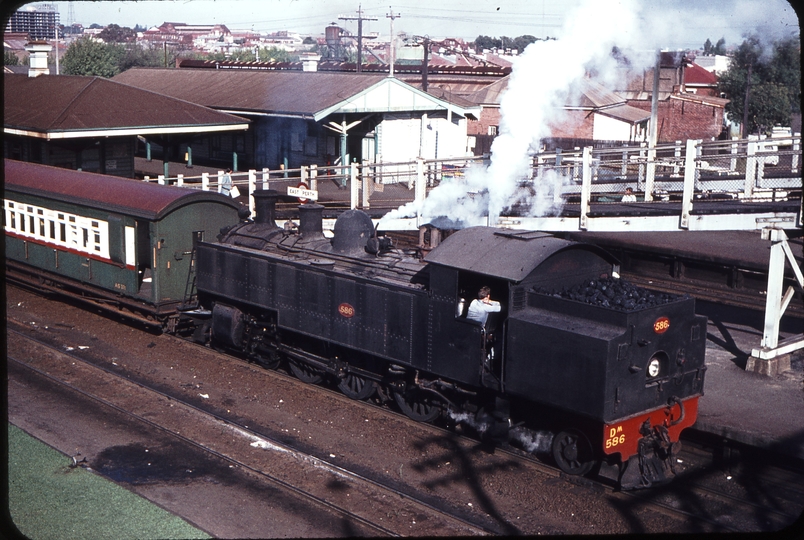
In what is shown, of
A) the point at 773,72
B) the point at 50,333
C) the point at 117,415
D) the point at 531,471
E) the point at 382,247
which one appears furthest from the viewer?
the point at 773,72

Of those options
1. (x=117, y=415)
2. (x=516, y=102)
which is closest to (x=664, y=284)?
(x=516, y=102)

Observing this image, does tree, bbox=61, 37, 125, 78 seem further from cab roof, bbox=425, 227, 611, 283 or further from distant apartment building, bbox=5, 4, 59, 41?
cab roof, bbox=425, 227, 611, 283

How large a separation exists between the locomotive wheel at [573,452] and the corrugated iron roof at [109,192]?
8454 mm

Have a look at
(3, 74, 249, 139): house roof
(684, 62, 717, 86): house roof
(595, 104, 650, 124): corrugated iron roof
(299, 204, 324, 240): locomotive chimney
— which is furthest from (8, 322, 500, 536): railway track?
(684, 62, 717, 86): house roof

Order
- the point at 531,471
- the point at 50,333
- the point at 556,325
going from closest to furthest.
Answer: the point at 556,325 → the point at 531,471 → the point at 50,333

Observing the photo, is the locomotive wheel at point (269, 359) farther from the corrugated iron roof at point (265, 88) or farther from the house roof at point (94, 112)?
the corrugated iron roof at point (265, 88)

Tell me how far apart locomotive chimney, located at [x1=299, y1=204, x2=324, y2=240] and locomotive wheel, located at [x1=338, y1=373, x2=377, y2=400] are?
2572mm

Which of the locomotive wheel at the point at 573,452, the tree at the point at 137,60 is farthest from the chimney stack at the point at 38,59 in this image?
the tree at the point at 137,60

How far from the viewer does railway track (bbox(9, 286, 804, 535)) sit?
28.3 ft

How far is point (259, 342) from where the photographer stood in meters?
13.9

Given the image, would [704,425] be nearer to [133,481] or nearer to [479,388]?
[479,388]

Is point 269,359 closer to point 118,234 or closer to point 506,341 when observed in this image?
point 118,234

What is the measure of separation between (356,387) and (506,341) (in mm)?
3521

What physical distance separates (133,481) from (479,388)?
14.1 feet
